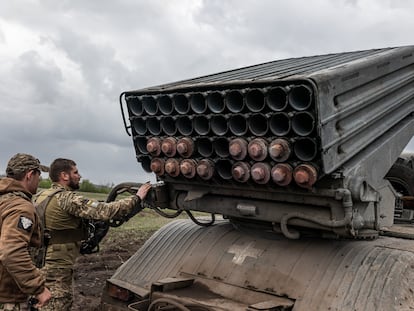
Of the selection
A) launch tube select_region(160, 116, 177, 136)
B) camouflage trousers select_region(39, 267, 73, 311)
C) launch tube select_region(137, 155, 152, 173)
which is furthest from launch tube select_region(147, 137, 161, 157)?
camouflage trousers select_region(39, 267, 73, 311)

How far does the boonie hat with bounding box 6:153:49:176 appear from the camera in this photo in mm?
4258

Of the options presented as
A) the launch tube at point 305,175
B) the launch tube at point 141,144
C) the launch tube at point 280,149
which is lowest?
the launch tube at point 305,175

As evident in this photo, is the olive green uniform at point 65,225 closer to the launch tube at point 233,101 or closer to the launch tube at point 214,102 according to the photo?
the launch tube at point 214,102

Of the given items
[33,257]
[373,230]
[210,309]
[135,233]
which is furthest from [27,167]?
[135,233]

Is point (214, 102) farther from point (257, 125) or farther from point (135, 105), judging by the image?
point (135, 105)

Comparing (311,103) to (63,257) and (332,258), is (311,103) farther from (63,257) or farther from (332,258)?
(63,257)

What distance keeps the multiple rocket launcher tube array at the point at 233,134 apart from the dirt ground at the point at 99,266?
2898 millimetres

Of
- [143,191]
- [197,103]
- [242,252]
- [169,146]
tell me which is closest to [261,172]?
[197,103]

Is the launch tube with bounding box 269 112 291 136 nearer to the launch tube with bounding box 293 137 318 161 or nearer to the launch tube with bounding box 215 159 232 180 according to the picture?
the launch tube with bounding box 293 137 318 161

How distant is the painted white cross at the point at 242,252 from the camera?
14.2 ft

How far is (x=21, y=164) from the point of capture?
168 inches

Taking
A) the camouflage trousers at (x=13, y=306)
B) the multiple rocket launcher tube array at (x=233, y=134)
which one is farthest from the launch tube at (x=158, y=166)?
the camouflage trousers at (x=13, y=306)

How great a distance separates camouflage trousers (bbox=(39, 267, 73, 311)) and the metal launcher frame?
3.85ft

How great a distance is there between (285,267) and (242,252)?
0.44 meters
